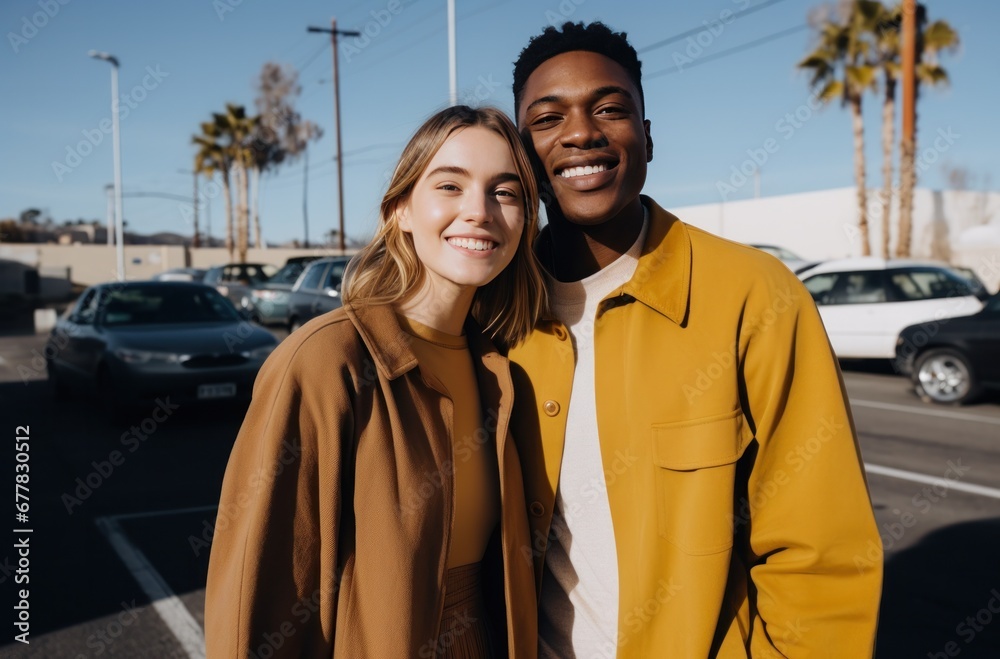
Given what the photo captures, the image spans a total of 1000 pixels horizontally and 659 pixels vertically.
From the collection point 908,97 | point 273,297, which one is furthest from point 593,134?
point 273,297

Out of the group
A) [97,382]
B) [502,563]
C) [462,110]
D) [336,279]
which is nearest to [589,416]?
[502,563]

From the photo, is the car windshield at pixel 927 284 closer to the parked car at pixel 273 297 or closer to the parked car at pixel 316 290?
the parked car at pixel 316 290

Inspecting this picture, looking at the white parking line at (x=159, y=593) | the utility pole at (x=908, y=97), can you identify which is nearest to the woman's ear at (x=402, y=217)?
the white parking line at (x=159, y=593)

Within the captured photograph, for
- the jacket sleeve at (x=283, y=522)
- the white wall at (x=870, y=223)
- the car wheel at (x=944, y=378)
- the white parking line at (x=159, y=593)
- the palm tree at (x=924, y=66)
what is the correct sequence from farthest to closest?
the white wall at (x=870, y=223)
the palm tree at (x=924, y=66)
the car wheel at (x=944, y=378)
the white parking line at (x=159, y=593)
the jacket sleeve at (x=283, y=522)

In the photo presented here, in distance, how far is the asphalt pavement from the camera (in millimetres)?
3873

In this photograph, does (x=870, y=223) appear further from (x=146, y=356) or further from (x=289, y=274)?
(x=146, y=356)

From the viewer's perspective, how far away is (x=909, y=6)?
15.3 metres

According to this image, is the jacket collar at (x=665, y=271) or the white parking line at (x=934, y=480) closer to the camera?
the jacket collar at (x=665, y=271)

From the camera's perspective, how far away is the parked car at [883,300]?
38.8 feet

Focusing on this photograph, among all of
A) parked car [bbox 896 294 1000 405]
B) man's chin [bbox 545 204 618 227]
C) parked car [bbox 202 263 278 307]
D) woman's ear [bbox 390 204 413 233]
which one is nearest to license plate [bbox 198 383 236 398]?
woman's ear [bbox 390 204 413 233]

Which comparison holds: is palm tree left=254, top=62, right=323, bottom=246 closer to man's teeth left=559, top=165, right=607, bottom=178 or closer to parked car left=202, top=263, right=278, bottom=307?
parked car left=202, top=263, right=278, bottom=307

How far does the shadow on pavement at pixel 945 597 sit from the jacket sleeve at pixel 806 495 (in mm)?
2354

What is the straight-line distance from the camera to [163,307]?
31.9 ft

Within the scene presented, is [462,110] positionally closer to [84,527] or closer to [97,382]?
[84,527]
